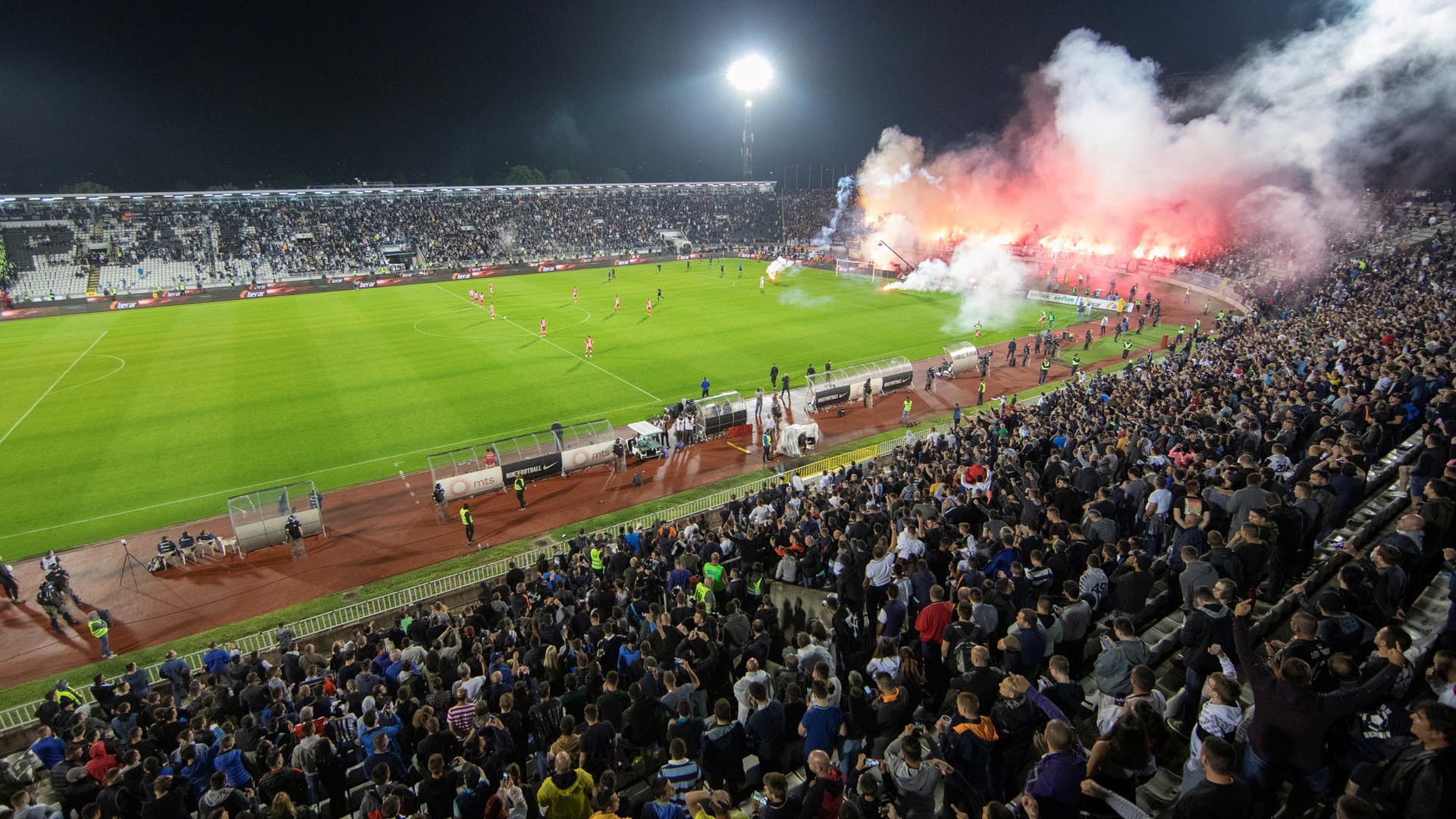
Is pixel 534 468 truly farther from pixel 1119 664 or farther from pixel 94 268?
pixel 94 268

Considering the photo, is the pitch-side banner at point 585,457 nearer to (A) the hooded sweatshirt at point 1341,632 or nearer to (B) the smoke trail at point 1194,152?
(A) the hooded sweatshirt at point 1341,632

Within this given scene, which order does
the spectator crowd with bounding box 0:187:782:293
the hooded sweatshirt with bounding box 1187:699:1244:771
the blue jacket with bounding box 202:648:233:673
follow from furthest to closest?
1. the spectator crowd with bounding box 0:187:782:293
2. the blue jacket with bounding box 202:648:233:673
3. the hooded sweatshirt with bounding box 1187:699:1244:771

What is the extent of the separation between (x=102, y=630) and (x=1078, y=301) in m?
52.6

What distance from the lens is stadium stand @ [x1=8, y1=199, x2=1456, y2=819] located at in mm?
4805

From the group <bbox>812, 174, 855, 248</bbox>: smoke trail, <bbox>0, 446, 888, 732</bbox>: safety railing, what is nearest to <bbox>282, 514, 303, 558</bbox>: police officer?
<bbox>0, 446, 888, 732</bbox>: safety railing

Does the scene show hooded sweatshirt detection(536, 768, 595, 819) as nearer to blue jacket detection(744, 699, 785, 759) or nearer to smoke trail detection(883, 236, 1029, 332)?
blue jacket detection(744, 699, 785, 759)

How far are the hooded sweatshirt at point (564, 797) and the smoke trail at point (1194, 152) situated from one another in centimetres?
5333

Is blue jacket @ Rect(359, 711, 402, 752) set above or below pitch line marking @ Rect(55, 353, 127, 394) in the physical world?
above

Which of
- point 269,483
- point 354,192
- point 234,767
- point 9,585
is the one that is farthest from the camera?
point 354,192

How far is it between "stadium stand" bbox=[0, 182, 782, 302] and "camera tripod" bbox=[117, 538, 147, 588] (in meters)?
55.9

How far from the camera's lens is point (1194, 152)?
56969mm

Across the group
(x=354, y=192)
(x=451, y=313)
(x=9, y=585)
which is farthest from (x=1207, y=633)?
(x=354, y=192)

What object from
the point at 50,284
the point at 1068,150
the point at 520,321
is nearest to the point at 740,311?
the point at 520,321

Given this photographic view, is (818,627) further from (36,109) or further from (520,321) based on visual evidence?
(36,109)
